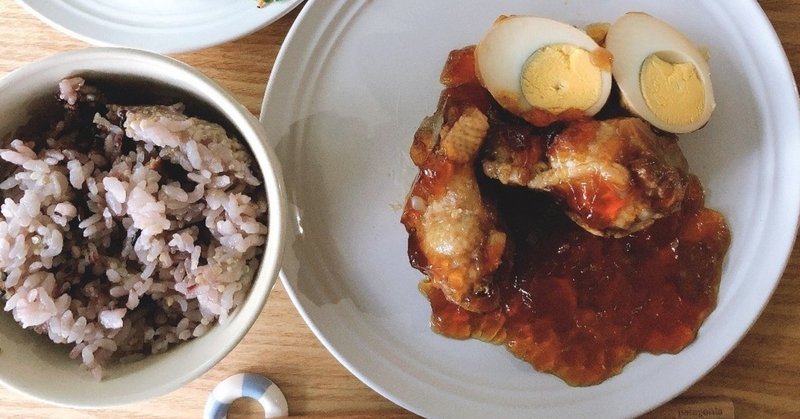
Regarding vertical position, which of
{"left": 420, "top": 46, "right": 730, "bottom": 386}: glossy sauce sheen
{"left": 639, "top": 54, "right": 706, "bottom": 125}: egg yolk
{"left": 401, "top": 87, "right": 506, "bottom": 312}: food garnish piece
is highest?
{"left": 639, "top": 54, "right": 706, "bottom": 125}: egg yolk

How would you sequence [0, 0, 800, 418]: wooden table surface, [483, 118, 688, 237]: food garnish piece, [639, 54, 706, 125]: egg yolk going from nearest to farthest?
[483, 118, 688, 237]: food garnish piece < [639, 54, 706, 125]: egg yolk < [0, 0, 800, 418]: wooden table surface

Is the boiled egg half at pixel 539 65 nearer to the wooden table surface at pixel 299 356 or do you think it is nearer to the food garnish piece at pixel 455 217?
the food garnish piece at pixel 455 217


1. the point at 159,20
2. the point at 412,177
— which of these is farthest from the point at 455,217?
the point at 159,20

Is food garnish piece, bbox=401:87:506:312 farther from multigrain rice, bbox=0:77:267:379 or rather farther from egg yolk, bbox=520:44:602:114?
multigrain rice, bbox=0:77:267:379

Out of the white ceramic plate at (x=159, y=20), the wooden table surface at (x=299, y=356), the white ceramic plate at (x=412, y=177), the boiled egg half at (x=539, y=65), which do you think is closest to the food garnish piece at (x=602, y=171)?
the boiled egg half at (x=539, y=65)

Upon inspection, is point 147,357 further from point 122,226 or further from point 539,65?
point 539,65

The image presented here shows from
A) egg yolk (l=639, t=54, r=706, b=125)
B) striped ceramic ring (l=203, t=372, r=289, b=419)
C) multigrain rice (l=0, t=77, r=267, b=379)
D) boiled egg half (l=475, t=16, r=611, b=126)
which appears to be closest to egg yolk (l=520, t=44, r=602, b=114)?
boiled egg half (l=475, t=16, r=611, b=126)

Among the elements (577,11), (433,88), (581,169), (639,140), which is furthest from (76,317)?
(577,11)
